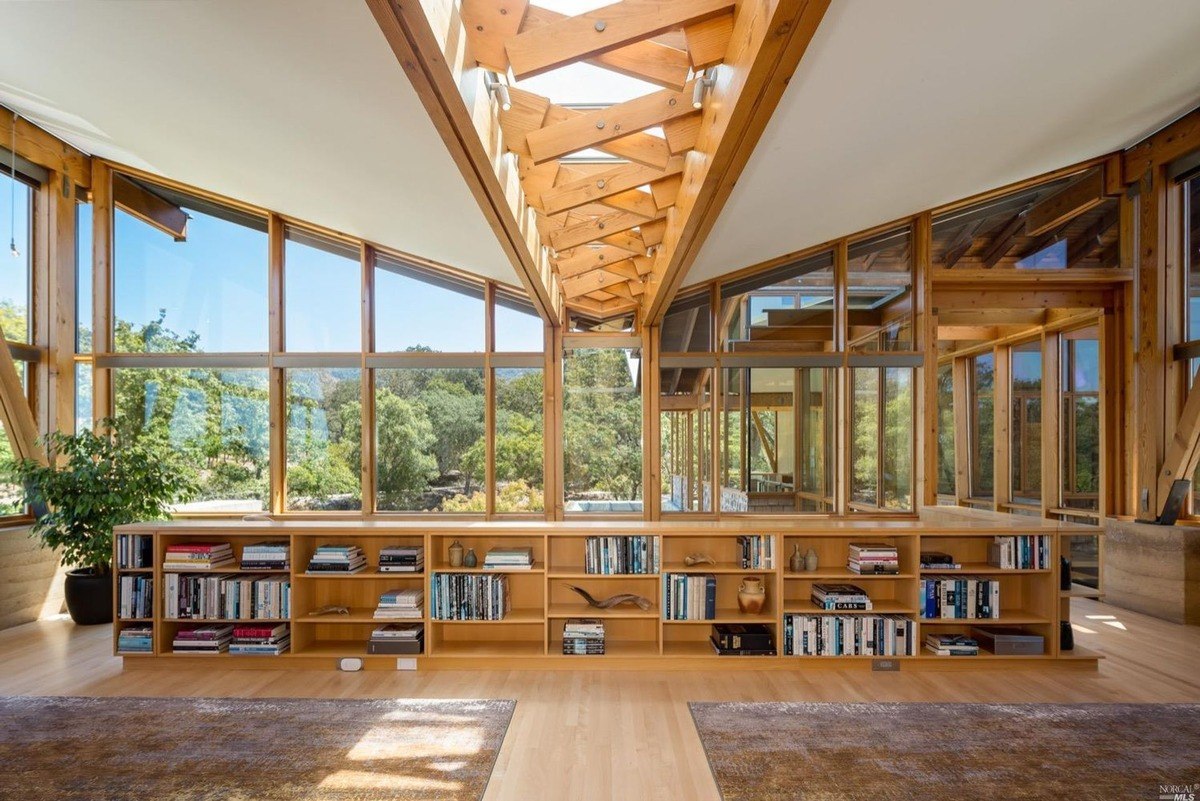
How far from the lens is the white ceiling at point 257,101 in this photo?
9.56 ft

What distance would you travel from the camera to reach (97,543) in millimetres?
5312

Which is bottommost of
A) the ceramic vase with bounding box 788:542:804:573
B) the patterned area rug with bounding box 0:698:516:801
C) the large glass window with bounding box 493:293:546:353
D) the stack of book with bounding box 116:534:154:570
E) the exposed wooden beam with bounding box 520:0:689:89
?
the patterned area rug with bounding box 0:698:516:801

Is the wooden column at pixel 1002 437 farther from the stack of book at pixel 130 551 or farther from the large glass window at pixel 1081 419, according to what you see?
the stack of book at pixel 130 551

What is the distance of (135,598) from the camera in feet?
14.7

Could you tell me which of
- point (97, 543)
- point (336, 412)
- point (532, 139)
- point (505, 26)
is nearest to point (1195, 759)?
point (532, 139)

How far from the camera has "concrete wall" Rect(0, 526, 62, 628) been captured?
5.42 meters

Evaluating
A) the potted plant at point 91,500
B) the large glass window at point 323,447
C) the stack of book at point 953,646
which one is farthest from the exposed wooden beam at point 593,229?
Answer: the potted plant at point 91,500

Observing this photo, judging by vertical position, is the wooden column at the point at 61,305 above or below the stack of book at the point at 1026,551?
above

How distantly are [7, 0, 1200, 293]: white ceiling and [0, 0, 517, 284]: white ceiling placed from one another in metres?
0.01

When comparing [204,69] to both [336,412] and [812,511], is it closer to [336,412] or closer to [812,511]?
[336,412]

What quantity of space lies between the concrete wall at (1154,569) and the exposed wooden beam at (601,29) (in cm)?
622

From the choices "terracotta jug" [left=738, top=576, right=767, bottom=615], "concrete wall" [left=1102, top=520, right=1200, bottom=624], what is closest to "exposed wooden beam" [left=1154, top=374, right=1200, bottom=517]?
"concrete wall" [left=1102, top=520, right=1200, bottom=624]

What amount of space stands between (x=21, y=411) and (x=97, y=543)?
141cm

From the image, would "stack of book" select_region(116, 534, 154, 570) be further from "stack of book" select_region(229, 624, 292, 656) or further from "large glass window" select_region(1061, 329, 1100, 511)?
"large glass window" select_region(1061, 329, 1100, 511)
